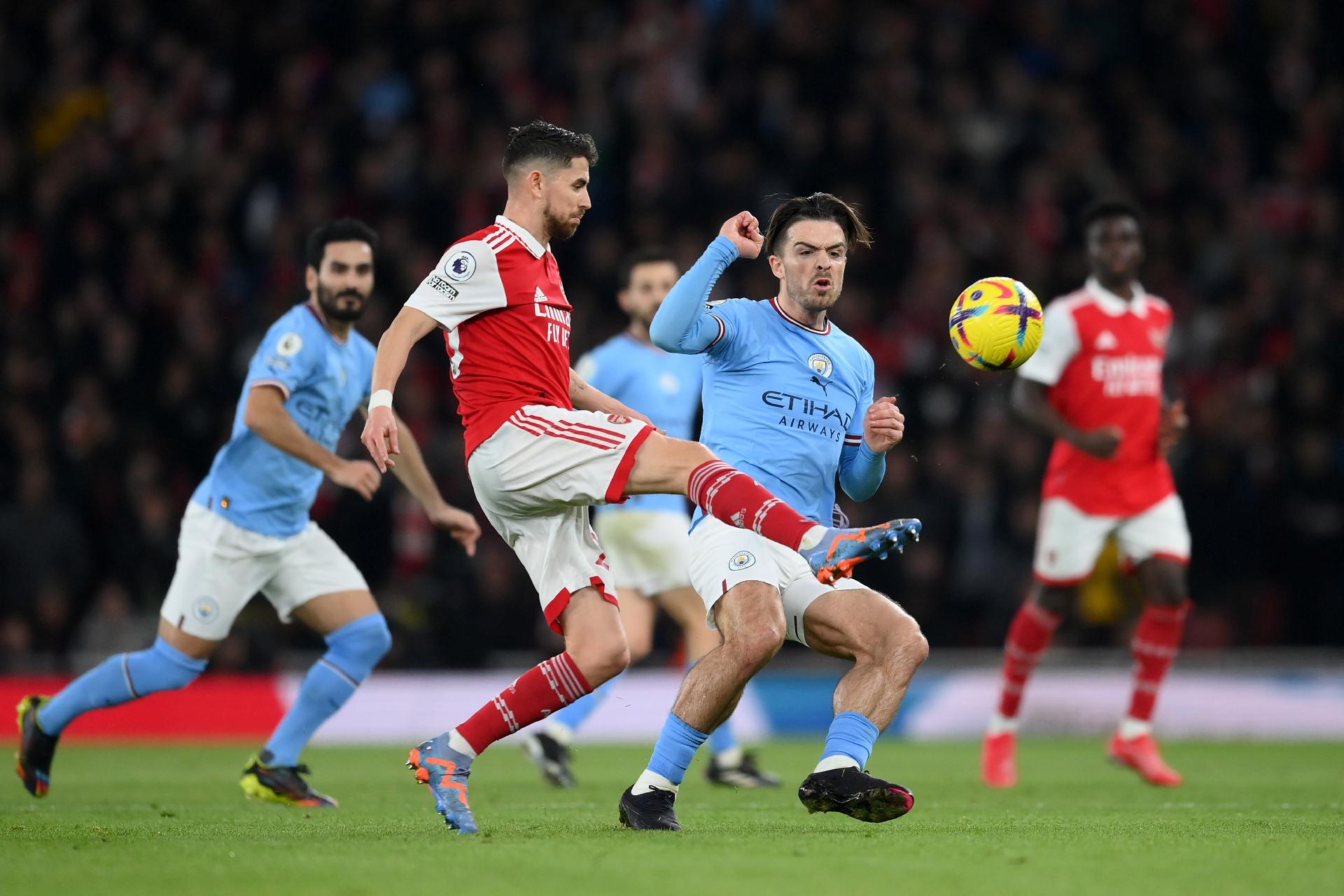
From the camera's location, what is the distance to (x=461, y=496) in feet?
45.0

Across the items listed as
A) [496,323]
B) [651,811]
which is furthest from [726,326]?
[651,811]

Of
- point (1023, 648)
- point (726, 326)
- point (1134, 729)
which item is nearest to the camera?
point (726, 326)

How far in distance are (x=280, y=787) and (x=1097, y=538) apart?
15.0 feet

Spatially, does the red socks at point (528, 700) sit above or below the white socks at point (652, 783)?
above

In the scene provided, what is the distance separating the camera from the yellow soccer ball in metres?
6.32

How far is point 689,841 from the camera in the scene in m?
5.27

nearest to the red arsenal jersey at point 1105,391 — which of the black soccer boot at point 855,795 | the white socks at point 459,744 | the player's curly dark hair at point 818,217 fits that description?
the player's curly dark hair at point 818,217

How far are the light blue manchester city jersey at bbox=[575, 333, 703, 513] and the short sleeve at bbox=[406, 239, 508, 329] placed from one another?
142 inches

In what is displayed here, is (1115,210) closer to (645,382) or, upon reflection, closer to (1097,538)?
(1097,538)

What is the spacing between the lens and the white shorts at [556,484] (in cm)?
550

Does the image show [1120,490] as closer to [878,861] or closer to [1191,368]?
[878,861]

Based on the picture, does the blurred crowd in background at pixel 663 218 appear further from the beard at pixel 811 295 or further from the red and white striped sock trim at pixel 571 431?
the red and white striped sock trim at pixel 571 431

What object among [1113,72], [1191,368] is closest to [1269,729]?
[1191,368]

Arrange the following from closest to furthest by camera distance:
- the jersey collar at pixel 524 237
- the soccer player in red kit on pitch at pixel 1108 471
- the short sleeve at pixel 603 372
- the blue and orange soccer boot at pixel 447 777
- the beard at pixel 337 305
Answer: the blue and orange soccer boot at pixel 447 777
the jersey collar at pixel 524 237
the beard at pixel 337 305
the soccer player in red kit on pitch at pixel 1108 471
the short sleeve at pixel 603 372
